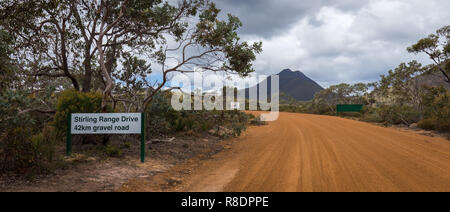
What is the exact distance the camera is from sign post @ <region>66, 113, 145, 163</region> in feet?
23.6

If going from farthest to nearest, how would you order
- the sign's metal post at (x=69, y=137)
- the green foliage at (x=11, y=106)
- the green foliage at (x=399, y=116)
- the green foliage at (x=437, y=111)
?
the green foliage at (x=399, y=116) → the green foliage at (x=437, y=111) → the sign's metal post at (x=69, y=137) → the green foliage at (x=11, y=106)

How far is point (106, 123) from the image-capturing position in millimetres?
7207

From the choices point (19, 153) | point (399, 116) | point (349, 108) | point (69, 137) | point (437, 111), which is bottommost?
point (19, 153)

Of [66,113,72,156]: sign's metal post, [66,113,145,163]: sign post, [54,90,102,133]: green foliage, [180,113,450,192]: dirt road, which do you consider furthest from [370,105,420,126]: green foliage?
[66,113,72,156]: sign's metal post

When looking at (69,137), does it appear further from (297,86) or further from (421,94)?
(297,86)

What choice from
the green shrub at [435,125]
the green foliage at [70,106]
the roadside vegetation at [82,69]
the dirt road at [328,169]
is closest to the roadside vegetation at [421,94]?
the green shrub at [435,125]

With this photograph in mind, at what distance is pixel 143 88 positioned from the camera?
1117 centimetres

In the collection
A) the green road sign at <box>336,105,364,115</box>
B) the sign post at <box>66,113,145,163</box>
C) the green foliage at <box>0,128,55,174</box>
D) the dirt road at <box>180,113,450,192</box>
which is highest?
the green road sign at <box>336,105,364,115</box>

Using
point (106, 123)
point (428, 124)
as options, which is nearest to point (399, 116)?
point (428, 124)

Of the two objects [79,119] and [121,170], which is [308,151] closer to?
[121,170]

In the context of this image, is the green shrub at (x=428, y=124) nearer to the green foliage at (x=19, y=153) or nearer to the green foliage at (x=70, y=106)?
the green foliage at (x=70, y=106)

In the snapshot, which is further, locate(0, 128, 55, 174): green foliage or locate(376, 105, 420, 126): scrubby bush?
locate(376, 105, 420, 126): scrubby bush

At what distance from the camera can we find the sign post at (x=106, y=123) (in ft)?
23.6

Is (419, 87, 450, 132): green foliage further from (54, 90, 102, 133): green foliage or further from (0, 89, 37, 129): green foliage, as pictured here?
(0, 89, 37, 129): green foliage
